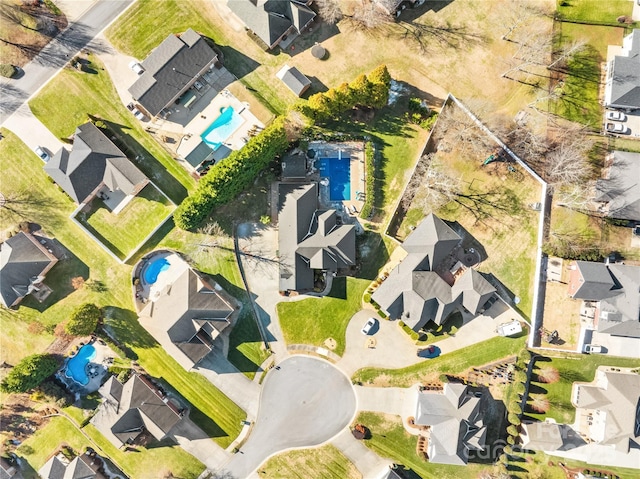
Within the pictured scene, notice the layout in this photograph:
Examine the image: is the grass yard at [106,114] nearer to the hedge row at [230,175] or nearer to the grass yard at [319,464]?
the hedge row at [230,175]

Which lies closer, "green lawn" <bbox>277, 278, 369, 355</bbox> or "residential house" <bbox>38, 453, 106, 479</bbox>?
"residential house" <bbox>38, 453, 106, 479</bbox>

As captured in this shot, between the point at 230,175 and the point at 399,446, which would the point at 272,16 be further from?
the point at 399,446

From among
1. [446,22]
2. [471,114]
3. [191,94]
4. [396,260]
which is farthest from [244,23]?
[396,260]

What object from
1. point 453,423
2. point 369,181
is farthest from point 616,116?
point 453,423

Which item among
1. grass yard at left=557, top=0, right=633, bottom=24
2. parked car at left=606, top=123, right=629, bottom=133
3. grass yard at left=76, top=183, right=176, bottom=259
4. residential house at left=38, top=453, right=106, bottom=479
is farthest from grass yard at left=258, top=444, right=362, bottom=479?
grass yard at left=557, top=0, right=633, bottom=24

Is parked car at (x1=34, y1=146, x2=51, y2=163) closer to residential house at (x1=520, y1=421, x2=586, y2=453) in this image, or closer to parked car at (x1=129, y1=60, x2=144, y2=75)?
parked car at (x1=129, y1=60, x2=144, y2=75)

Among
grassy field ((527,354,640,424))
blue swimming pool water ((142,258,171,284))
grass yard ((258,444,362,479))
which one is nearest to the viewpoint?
grassy field ((527,354,640,424))
